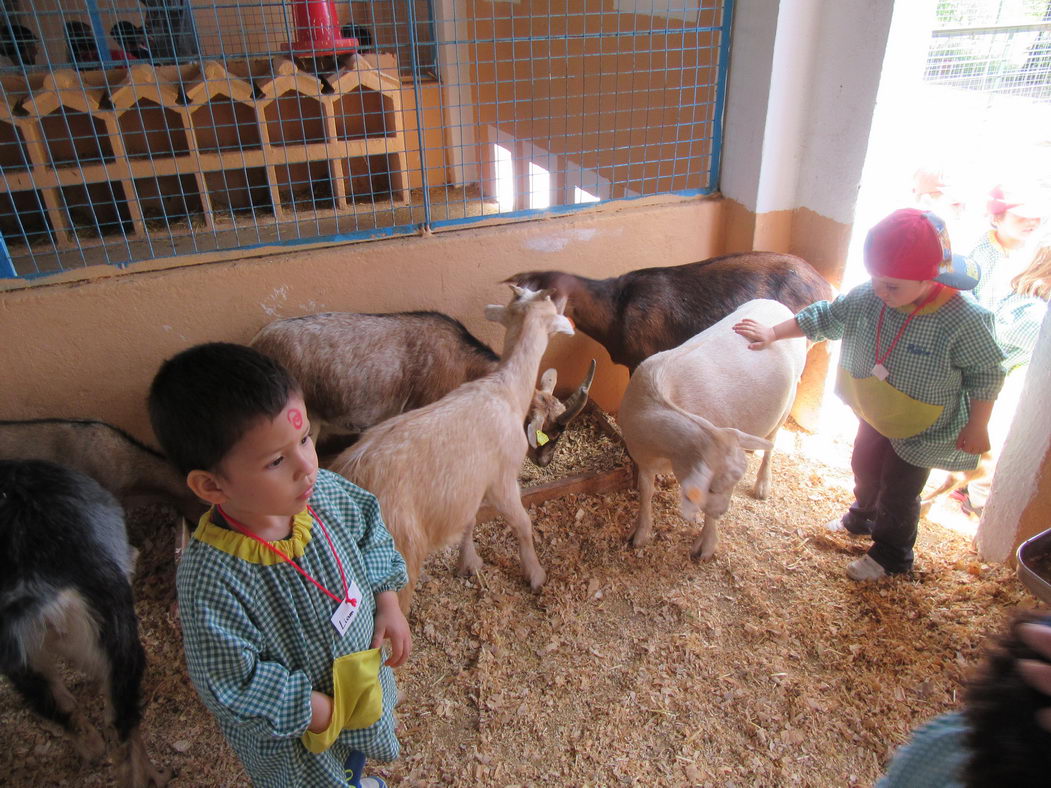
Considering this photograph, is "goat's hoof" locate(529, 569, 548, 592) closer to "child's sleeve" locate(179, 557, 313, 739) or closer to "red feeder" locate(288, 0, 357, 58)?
"child's sleeve" locate(179, 557, 313, 739)

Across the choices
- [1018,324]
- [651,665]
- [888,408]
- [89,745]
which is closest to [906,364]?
[888,408]

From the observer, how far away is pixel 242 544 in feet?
5.06

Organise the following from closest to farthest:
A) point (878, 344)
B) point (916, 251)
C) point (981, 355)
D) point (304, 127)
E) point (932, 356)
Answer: point (916, 251), point (981, 355), point (932, 356), point (878, 344), point (304, 127)

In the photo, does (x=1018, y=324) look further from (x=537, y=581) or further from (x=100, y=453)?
(x=100, y=453)

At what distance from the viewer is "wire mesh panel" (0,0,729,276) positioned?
3.70m

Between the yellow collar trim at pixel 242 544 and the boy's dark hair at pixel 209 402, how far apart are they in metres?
0.15

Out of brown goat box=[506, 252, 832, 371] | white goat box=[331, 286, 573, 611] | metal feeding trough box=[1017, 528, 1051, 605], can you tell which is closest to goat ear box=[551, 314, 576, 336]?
white goat box=[331, 286, 573, 611]

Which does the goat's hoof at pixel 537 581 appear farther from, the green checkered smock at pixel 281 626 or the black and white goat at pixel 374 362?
the green checkered smock at pixel 281 626

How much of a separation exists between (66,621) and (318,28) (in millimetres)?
3272

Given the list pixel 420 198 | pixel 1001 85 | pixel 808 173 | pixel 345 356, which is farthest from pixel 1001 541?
pixel 1001 85

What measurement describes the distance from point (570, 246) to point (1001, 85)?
630cm

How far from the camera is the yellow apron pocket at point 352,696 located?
1.60m

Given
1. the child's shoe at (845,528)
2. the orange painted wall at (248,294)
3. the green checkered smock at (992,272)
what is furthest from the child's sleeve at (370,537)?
the green checkered smock at (992,272)

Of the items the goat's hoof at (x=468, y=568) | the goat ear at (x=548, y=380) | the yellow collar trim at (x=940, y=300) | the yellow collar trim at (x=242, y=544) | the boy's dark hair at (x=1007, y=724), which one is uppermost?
the boy's dark hair at (x=1007, y=724)
